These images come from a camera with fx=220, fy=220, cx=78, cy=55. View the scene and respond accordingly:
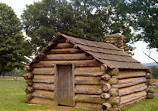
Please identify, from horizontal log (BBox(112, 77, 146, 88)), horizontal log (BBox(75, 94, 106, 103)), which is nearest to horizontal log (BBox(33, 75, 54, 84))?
horizontal log (BBox(75, 94, 106, 103))

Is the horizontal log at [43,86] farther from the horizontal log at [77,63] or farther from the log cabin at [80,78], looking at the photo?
the horizontal log at [77,63]

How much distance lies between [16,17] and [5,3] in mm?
3416

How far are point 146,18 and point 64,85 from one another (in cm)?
2312

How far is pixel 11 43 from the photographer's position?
37.1 m

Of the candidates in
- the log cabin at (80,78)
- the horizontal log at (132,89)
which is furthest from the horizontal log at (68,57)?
the horizontal log at (132,89)

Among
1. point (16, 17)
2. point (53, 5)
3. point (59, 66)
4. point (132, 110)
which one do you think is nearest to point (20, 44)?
point (16, 17)

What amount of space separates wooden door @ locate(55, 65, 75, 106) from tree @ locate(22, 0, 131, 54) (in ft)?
68.8

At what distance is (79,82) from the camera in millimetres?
10961

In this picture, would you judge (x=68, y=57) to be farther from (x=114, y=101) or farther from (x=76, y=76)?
(x=114, y=101)

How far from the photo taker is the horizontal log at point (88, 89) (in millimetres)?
10358

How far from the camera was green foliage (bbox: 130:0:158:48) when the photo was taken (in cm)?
2966

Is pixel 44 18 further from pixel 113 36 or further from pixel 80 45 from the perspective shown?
pixel 80 45

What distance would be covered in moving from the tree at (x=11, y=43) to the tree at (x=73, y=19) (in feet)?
6.08

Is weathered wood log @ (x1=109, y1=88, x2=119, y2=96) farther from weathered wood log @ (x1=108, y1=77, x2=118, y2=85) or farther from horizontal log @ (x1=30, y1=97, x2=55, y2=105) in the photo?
horizontal log @ (x1=30, y1=97, x2=55, y2=105)
